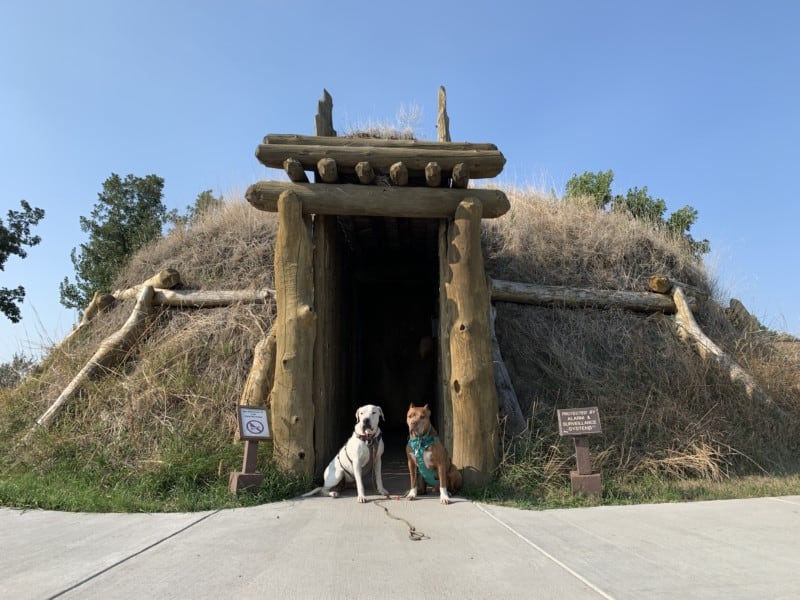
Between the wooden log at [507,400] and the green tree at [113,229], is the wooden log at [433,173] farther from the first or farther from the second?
the green tree at [113,229]

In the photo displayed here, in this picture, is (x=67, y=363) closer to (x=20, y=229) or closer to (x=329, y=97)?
(x=329, y=97)

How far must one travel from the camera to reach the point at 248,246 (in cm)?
972

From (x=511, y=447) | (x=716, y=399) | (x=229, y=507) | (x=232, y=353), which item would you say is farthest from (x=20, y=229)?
(x=716, y=399)

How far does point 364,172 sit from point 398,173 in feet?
1.37

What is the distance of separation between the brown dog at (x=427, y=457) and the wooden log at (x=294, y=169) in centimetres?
319

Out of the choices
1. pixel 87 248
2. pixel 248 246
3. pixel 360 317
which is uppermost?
pixel 87 248

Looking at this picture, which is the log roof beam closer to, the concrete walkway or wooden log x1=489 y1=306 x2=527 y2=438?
wooden log x1=489 y1=306 x2=527 y2=438

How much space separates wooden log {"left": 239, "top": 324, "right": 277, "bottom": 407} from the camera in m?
6.91

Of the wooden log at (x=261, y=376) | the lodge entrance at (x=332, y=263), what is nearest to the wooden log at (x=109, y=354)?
the wooden log at (x=261, y=376)

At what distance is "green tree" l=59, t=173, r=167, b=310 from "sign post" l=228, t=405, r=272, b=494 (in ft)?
31.6

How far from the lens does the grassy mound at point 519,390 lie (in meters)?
5.89

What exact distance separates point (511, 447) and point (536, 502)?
0.99 meters

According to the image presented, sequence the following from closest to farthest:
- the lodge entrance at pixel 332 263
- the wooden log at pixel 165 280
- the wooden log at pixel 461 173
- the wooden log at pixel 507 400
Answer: the lodge entrance at pixel 332 263
the wooden log at pixel 461 173
the wooden log at pixel 507 400
the wooden log at pixel 165 280

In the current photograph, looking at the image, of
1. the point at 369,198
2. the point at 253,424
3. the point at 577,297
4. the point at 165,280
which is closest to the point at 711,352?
the point at 577,297
